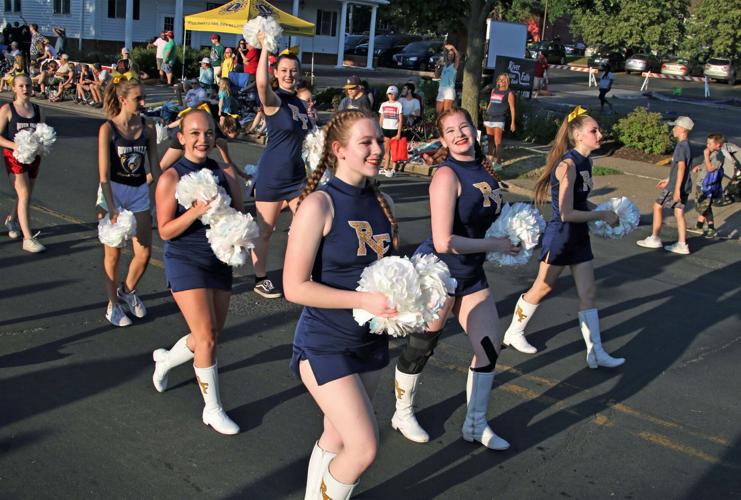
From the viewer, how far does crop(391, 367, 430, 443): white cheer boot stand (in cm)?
495

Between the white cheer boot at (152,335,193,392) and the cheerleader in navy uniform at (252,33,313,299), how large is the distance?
1914 mm

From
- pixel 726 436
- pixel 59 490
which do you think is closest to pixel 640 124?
pixel 726 436

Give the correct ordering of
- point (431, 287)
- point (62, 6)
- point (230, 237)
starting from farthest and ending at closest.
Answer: point (62, 6), point (230, 237), point (431, 287)

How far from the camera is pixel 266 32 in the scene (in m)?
6.00

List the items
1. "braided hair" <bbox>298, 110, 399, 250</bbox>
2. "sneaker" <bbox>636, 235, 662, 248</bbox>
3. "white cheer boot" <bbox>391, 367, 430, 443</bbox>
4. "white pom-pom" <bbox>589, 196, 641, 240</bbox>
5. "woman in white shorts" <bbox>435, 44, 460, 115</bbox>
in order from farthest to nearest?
1. "woman in white shorts" <bbox>435, 44, 460, 115</bbox>
2. "sneaker" <bbox>636, 235, 662, 248</bbox>
3. "white pom-pom" <bbox>589, 196, 641, 240</bbox>
4. "white cheer boot" <bbox>391, 367, 430, 443</bbox>
5. "braided hair" <bbox>298, 110, 399, 250</bbox>

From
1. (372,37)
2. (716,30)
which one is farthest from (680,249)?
(716,30)

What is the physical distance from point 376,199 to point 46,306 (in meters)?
4.42

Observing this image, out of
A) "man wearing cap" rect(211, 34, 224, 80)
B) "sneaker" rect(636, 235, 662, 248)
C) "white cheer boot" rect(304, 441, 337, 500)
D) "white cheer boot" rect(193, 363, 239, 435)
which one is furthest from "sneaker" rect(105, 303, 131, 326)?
"man wearing cap" rect(211, 34, 224, 80)

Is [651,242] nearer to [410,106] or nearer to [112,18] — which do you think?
[410,106]

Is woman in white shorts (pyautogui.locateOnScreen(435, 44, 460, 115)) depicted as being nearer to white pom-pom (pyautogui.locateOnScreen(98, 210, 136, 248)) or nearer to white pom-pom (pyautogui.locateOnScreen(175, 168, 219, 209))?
white pom-pom (pyautogui.locateOnScreen(98, 210, 136, 248))

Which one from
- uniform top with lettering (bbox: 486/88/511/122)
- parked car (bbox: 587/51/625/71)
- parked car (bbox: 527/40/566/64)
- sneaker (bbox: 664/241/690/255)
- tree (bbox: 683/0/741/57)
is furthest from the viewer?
parked car (bbox: 527/40/566/64)

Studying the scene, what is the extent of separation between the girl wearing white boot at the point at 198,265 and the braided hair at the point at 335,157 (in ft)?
3.64

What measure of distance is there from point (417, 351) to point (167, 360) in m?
1.67

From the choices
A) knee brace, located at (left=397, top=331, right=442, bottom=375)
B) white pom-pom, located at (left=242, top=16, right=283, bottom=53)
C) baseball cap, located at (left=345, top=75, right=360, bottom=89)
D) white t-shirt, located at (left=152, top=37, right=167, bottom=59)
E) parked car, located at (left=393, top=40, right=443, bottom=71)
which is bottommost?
knee brace, located at (left=397, top=331, right=442, bottom=375)
